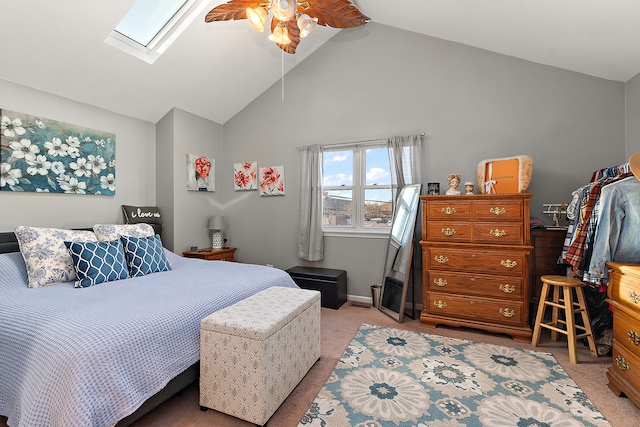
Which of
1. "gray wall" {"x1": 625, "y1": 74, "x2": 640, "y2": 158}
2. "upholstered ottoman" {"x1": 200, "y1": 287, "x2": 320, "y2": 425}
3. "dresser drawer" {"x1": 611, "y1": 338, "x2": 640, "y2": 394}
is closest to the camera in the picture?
"upholstered ottoman" {"x1": 200, "y1": 287, "x2": 320, "y2": 425}

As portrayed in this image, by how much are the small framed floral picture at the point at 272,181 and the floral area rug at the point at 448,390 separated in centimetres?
238

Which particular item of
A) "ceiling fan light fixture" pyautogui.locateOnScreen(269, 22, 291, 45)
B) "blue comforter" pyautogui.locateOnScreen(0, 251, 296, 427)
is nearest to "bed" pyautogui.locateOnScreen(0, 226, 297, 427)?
"blue comforter" pyautogui.locateOnScreen(0, 251, 296, 427)

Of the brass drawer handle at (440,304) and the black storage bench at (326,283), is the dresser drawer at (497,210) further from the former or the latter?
the black storage bench at (326,283)

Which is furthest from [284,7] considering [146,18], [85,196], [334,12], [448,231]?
[85,196]

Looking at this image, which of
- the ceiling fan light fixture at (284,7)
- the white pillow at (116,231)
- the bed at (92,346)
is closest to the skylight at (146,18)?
the ceiling fan light fixture at (284,7)

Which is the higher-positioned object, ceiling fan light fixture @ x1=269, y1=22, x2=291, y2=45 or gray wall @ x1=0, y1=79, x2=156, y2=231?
ceiling fan light fixture @ x1=269, y1=22, x2=291, y2=45

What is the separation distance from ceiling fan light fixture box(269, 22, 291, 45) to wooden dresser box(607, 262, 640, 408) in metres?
2.61

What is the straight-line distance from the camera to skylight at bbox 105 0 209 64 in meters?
2.75

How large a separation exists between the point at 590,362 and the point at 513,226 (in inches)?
44.1

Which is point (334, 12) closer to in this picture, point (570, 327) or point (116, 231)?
point (116, 231)

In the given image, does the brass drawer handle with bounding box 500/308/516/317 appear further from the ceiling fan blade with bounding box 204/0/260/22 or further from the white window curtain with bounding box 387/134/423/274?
the ceiling fan blade with bounding box 204/0/260/22

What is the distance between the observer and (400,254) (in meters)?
3.31

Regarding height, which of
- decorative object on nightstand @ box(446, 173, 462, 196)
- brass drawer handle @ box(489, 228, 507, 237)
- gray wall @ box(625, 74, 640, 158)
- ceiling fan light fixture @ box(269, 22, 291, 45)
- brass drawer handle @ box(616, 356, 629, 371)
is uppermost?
ceiling fan light fixture @ box(269, 22, 291, 45)

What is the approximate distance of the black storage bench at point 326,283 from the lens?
137 inches
